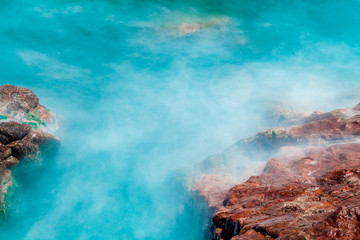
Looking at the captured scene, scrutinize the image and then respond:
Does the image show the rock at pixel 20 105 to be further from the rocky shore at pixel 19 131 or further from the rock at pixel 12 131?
the rock at pixel 12 131

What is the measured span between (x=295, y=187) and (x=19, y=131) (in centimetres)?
1254

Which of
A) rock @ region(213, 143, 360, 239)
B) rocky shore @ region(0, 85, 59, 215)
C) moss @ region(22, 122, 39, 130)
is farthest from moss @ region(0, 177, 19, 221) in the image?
rock @ region(213, 143, 360, 239)

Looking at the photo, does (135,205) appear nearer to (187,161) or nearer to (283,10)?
(187,161)

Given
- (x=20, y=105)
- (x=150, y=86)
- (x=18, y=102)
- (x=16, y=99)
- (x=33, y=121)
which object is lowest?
(x=33, y=121)

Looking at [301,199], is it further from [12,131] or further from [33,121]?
[33,121]

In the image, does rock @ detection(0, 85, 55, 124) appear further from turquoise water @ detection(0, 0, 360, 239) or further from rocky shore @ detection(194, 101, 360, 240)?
rocky shore @ detection(194, 101, 360, 240)

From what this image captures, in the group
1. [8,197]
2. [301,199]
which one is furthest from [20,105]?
[301,199]

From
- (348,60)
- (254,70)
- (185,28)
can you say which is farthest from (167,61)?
(348,60)

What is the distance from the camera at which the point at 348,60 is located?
24.5 meters

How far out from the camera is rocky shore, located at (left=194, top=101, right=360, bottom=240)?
507 cm

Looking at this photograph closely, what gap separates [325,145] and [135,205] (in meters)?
8.80

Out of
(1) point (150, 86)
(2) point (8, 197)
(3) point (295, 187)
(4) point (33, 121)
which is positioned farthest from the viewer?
(1) point (150, 86)

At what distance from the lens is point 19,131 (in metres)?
13.4

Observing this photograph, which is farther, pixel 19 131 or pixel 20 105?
pixel 20 105
